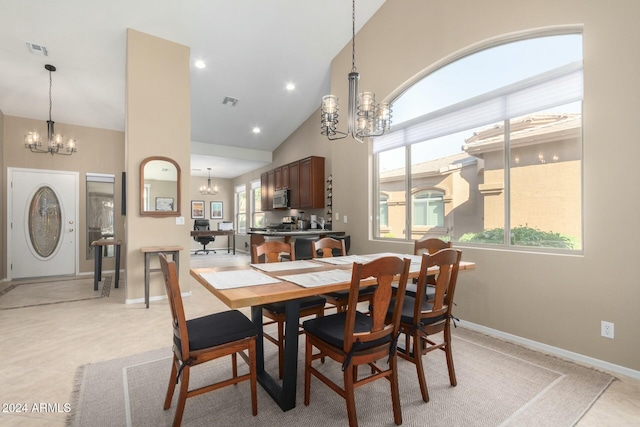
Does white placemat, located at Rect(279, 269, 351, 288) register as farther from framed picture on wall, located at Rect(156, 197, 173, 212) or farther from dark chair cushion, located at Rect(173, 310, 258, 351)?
framed picture on wall, located at Rect(156, 197, 173, 212)

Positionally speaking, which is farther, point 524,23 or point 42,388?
point 524,23

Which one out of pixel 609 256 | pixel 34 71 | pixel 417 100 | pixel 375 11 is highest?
pixel 375 11

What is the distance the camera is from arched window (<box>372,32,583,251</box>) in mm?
2582

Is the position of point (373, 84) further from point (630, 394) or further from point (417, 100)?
point (630, 394)

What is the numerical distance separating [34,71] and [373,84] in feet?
15.7

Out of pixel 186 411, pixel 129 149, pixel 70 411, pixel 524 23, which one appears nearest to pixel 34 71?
pixel 129 149

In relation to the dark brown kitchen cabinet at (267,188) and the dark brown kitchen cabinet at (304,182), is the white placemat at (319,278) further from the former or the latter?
the dark brown kitchen cabinet at (267,188)

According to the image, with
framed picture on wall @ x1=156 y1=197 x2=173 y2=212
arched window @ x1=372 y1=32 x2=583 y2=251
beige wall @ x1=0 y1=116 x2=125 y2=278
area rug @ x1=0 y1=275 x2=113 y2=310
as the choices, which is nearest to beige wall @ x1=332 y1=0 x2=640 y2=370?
arched window @ x1=372 y1=32 x2=583 y2=251

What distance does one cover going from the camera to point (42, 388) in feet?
6.55

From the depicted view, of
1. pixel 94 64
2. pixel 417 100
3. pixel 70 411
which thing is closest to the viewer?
pixel 70 411

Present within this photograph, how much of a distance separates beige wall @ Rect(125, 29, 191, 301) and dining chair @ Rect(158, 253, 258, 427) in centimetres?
268

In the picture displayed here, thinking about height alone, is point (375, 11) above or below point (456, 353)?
above

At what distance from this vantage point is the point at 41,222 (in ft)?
18.1

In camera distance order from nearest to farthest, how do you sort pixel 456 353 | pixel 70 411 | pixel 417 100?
pixel 70 411 < pixel 456 353 < pixel 417 100
